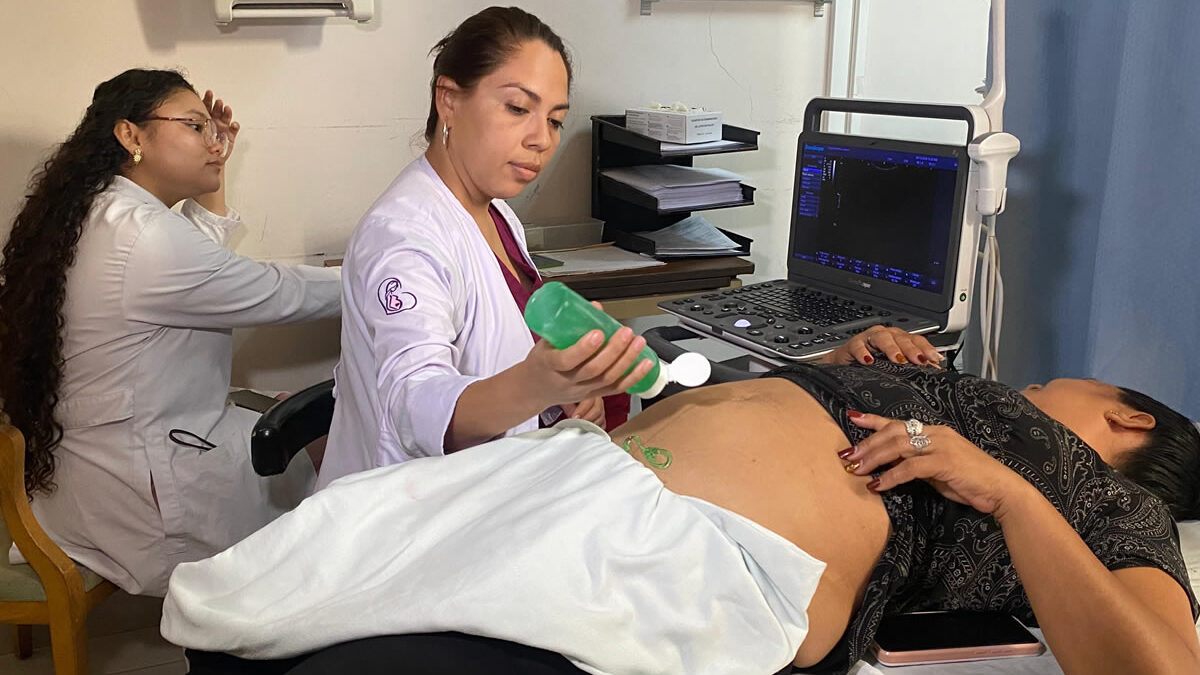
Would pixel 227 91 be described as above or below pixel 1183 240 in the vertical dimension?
above

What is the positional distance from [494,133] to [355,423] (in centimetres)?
47

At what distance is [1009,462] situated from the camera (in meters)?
1.49

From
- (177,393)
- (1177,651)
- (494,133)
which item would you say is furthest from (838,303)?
(177,393)

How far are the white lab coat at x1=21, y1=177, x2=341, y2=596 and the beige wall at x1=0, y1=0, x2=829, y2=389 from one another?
438mm

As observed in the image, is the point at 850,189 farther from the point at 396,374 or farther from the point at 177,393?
the point at 177,393

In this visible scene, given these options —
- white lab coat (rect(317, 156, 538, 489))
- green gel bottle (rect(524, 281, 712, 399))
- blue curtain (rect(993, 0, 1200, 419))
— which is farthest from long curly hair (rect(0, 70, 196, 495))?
blue curtain (rect(993, 0, 1200, 419))

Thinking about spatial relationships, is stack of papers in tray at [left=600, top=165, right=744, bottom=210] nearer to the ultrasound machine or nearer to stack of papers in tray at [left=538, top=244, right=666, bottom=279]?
stack of papers in tray at [left=538, top=244, right=666, bottom=279]

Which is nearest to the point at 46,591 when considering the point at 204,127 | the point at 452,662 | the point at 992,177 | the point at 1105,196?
the point at 204,127

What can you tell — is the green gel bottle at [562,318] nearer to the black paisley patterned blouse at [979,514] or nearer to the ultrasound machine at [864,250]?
the black paisley patterned blouse at [979,514]

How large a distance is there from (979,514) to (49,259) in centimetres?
165

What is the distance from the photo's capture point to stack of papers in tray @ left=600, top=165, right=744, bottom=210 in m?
2.49

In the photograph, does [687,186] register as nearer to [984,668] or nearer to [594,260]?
[594,260]

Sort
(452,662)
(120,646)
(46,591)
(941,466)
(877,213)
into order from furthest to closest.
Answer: (120,646), (877,213), (46,591), (941,466), (452,662)

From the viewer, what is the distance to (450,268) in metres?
1.50
